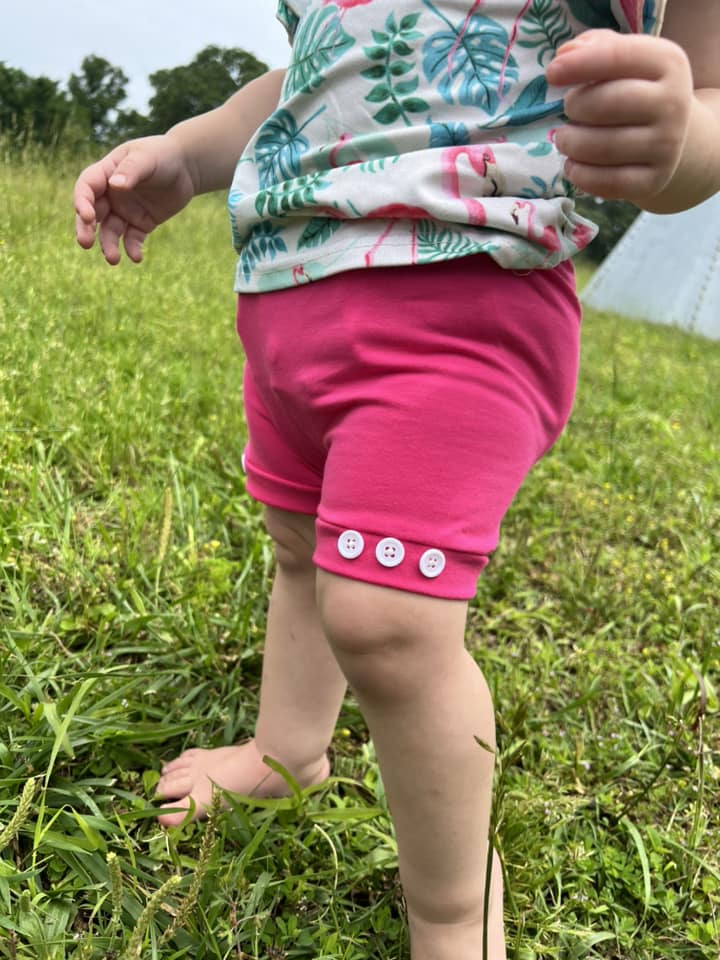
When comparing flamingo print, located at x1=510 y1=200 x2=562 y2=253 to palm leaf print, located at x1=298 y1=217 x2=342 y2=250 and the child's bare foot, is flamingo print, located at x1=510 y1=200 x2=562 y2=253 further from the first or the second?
the child's bare foot

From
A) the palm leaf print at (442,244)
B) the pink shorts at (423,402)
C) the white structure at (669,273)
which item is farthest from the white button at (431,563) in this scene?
the white structure at (669,273)

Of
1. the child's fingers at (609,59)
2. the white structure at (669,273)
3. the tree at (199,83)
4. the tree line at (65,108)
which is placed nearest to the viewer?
the child's fingers at (609,59)

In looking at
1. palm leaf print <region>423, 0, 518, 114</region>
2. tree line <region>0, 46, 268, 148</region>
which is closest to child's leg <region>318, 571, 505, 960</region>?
palm leaf print <region>423, 0, 518, 114</region>

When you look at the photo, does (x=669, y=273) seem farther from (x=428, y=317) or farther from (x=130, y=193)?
(x=428, y=317)

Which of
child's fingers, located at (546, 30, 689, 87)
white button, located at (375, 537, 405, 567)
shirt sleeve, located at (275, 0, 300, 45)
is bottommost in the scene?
white button, located at (375, 537, 405, 567)

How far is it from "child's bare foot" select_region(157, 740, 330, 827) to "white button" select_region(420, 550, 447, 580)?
54 centimetres

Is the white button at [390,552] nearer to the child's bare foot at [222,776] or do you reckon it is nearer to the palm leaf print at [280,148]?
the palm leaf print at [280,148]

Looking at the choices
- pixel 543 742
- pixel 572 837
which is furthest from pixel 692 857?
pixel 543 742

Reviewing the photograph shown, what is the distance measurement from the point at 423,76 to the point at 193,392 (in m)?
1.49

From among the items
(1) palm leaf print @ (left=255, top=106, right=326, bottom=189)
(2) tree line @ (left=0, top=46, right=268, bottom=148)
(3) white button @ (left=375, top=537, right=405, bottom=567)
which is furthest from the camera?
(2) tree line @ (left=0, top=46, right=268, bottom=148)

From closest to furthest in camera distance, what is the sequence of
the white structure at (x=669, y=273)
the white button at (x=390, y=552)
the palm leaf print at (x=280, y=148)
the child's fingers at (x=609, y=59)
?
the child's fingers at (x=609, y=59) → the white button at (x=390, y=552) → the palm leaf print at (x=280, y=148) → the white structure at (x=669, y=273)

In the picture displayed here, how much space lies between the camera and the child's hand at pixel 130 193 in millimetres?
998

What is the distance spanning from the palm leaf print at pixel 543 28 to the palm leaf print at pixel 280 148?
22 cm

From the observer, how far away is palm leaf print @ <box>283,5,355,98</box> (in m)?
0.86
